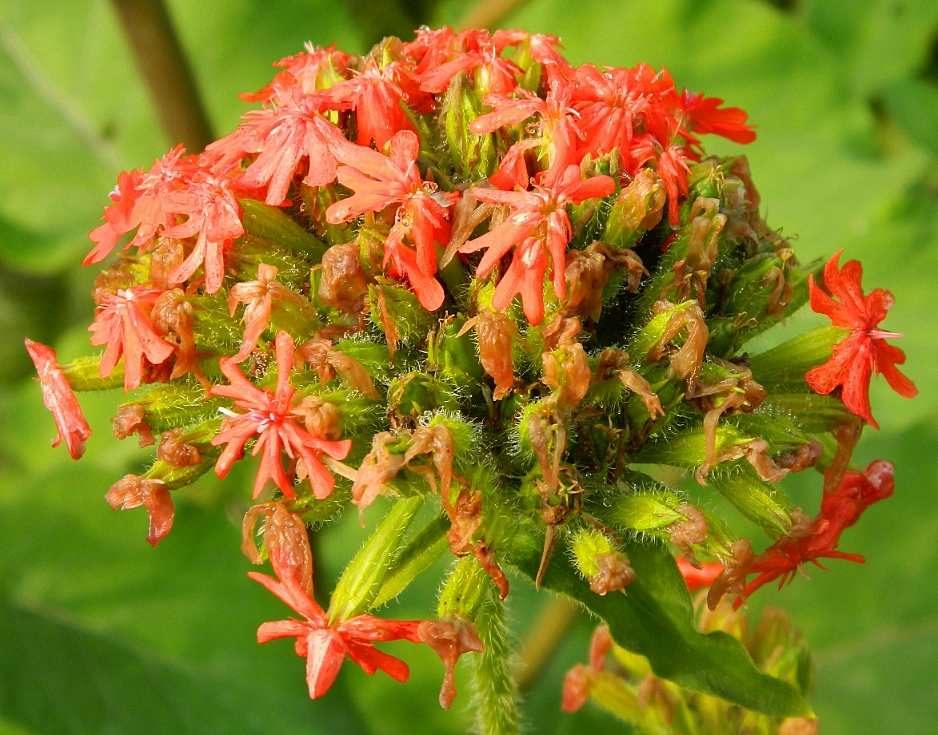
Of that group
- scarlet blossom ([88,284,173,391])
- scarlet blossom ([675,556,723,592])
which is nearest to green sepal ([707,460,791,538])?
scarlet blossom ([675,556,723,592])

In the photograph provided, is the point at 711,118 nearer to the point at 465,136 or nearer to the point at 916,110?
the point at 465,136

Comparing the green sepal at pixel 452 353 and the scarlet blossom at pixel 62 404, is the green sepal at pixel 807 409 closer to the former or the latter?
the green sepal at pixel 452 353

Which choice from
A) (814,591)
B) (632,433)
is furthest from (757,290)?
(814,591)

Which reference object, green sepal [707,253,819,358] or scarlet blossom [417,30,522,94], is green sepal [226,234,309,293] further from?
green sepal [707,253,819,358]

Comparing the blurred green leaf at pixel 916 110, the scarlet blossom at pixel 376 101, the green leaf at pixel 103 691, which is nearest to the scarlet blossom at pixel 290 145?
the scarlet blossom at pixel 376 101

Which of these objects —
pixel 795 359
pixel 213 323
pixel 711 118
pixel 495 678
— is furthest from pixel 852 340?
pixel 213 323

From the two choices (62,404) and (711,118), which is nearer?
(62,404)
